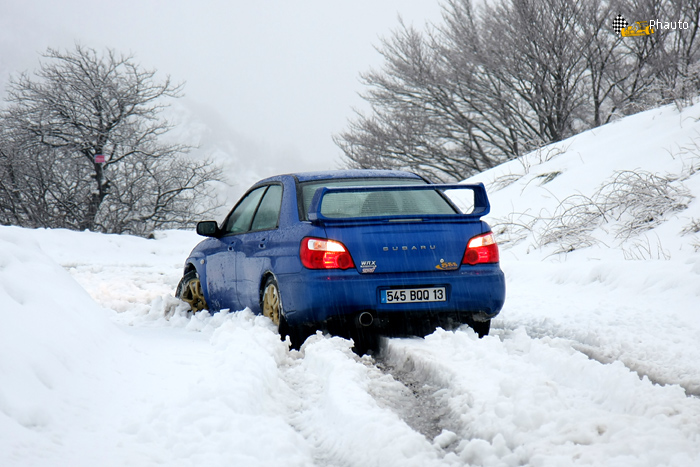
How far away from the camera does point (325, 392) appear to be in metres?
3.67

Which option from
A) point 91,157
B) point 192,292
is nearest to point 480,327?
point 192,292

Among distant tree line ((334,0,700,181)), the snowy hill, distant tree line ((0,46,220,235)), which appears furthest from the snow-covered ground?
distant tree line ((0,46,220,235))

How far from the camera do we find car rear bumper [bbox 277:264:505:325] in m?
4.70

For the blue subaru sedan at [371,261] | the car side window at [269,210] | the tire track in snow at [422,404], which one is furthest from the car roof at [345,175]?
the tire track in snow at [422,404]

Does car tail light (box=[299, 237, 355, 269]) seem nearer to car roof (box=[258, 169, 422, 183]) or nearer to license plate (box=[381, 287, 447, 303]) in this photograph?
license plate (box=[381, 287, 447, 303])

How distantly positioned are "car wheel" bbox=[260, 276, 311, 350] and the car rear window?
0.64 meters

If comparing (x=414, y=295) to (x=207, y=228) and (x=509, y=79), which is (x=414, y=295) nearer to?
(x=207, y=228)

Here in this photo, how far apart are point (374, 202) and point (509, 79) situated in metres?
19.0

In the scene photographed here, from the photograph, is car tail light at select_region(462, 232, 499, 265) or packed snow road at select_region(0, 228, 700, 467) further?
Answer: car tail light at select_region(462, 232, 499, 265)

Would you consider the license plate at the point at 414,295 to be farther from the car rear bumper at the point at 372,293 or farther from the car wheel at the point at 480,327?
the car wheel at the point at 480,327

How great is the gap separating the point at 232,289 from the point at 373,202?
170 cm

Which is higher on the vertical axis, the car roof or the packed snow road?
the car roof

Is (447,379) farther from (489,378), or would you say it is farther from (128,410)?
(128,410)

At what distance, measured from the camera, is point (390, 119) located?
82.4 ft
